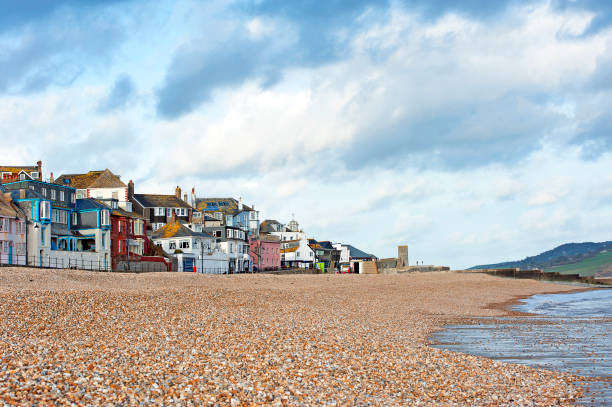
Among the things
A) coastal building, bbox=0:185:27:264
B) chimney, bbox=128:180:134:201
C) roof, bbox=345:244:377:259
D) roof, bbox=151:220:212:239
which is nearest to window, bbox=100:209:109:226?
coastal building, bbox=0:185:27:264

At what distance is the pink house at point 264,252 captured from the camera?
116 meters

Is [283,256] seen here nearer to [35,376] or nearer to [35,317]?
[35,317]

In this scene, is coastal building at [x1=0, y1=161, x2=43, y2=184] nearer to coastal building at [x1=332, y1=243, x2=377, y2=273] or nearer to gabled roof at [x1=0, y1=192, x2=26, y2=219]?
gabled roof at [x1=0, y1=192, x2=26, y2=219]

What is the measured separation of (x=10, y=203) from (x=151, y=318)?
4404 cm

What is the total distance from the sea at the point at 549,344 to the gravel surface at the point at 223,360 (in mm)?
954

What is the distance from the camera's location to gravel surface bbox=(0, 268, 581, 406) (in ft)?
39.8

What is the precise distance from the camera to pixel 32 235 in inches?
2420

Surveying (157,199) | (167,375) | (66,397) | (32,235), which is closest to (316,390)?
(167,375)

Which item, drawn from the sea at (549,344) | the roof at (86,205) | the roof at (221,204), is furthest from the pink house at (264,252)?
the sea at (549,344)

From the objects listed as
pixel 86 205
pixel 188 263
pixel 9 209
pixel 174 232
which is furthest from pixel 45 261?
pixel 174 232

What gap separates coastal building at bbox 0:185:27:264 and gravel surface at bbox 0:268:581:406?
32.7 meters

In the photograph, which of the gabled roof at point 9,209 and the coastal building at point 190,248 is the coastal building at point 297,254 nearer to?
the coastal building at point 190,248

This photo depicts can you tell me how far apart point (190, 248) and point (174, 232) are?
4.15 meters

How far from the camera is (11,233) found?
192 ft
